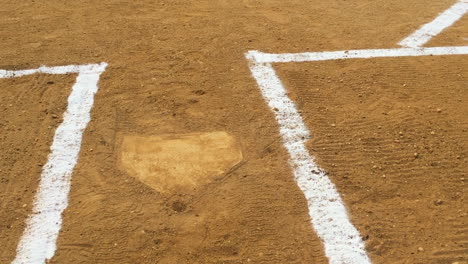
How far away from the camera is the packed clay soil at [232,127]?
358 cm

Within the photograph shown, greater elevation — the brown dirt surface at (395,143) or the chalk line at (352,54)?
the chalk line at (352,54)

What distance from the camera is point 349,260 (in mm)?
3457

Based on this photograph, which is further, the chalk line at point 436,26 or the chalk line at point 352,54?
the chalk line at point 436,26

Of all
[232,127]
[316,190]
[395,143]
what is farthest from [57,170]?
[395,143]

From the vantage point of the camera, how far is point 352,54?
595cm

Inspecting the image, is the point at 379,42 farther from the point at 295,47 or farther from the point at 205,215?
the point at 205,215

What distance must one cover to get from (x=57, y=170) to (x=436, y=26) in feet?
17.9

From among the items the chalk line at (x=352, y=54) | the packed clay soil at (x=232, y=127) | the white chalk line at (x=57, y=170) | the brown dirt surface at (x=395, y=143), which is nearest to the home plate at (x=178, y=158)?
the packed clay soil at (x=232, y=127)

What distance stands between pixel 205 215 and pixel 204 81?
2.02 metres

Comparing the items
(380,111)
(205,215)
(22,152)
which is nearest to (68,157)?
(22,152)

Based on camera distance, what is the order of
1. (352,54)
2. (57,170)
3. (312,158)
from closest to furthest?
(57,170) < (312,158) < (352,54)

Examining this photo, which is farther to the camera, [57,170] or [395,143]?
[395,143]

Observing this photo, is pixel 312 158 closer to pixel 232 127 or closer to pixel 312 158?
pixel 312 158

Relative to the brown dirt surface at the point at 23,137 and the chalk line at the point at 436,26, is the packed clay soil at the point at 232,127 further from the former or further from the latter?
the chalk line at the point at 436,26
